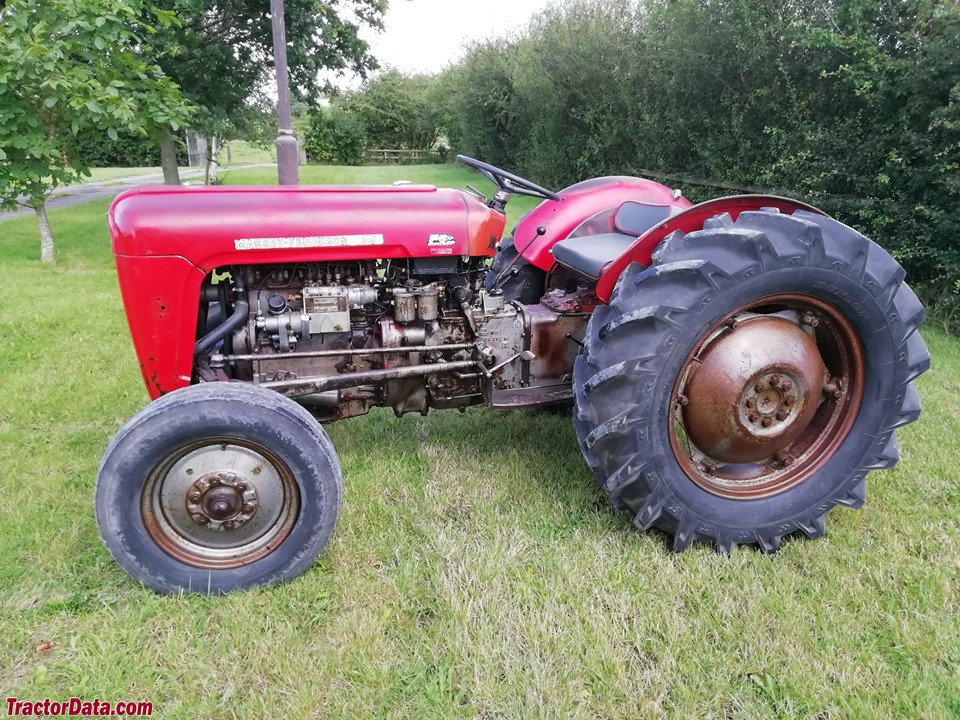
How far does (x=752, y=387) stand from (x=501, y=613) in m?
1.26

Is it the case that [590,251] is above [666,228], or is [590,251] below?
below

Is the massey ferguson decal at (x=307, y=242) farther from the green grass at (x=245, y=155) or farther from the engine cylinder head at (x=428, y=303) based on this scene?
the green grass at (x=245, y=155)

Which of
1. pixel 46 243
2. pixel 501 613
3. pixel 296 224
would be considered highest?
pixel 296 224

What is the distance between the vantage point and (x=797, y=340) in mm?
2574

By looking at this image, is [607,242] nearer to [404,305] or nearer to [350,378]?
[404,305]

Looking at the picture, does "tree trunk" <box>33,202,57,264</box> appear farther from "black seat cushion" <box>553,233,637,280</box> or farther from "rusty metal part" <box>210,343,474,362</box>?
"black seat cushion" <box>553,233,637,280</box>

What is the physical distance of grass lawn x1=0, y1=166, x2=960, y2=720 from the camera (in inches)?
76.0

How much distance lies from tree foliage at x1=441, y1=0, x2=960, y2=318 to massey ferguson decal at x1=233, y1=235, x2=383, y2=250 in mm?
4538

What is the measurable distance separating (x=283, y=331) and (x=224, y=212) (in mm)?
503

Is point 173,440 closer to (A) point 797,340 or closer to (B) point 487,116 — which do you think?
(A) point 797,340

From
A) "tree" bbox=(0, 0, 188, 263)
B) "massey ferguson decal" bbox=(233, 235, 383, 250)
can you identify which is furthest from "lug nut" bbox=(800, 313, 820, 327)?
"tree" bbox=(0, 0, 188, 263)

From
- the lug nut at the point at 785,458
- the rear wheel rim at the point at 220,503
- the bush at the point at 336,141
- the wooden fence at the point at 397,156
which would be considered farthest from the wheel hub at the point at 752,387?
the wooden fence at the point at 397,156

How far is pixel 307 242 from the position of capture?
2535mm

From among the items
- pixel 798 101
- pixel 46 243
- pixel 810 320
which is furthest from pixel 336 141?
pixel 810 320
